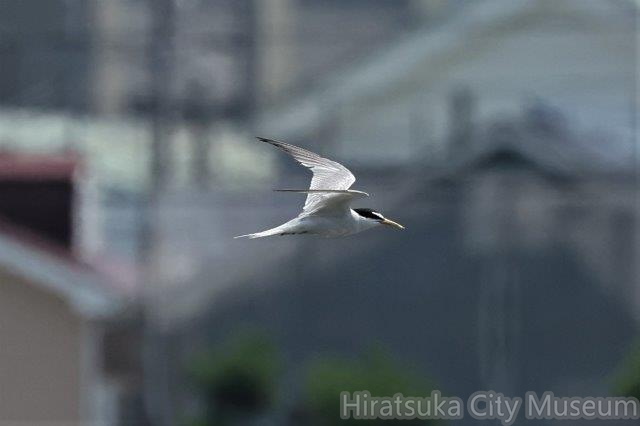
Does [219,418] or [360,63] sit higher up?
[360,63]

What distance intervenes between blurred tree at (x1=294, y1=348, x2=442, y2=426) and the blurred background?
0.02 meters

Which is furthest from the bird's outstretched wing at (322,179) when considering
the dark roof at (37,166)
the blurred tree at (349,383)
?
the dark roof at (37,166)

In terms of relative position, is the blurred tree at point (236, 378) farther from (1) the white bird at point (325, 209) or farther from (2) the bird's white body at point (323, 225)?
(2) the bird's white body at point (323, 225)

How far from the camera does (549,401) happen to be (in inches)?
484

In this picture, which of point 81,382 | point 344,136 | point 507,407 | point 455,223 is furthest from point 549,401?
point 81,382

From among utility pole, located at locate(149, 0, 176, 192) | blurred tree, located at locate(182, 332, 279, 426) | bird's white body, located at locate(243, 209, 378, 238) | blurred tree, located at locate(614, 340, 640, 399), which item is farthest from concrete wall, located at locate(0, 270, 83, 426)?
bird's white body, located at locate(243, 209, 378, 238)

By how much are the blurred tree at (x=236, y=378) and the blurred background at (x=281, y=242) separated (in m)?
0.02

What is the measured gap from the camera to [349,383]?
12086 mm

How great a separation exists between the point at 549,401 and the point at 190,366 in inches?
89.9

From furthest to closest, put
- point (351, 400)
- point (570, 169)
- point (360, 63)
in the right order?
point (360, 63)
point (570, 169)
point (351, 400)

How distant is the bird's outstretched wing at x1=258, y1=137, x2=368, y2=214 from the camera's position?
210 inches

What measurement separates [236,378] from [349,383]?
93 centimetres

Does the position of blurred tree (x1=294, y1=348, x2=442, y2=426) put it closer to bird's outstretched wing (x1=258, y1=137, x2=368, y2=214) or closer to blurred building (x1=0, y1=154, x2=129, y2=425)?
blurred building (x1=0, y1=154, x2=129, y2=425)

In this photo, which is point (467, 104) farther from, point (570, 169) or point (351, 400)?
point (351, 400)
